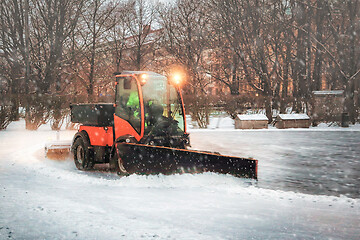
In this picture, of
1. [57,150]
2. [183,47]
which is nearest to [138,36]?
[183,47]

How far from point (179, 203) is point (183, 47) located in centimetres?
3459

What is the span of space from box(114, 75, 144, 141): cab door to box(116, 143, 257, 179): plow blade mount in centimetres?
79

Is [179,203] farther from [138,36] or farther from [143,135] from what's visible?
[138,36]

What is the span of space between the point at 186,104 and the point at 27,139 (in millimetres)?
9764

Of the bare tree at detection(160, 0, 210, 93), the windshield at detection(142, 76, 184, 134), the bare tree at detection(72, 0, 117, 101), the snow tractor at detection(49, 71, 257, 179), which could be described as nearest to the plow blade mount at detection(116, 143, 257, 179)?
the snow tractor at detection(49, 71, 257, 179)

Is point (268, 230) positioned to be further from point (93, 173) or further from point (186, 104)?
point (186, 104)

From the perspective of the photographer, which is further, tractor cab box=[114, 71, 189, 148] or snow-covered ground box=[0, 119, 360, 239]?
tractor cab box=[114, 71, 189, 148]

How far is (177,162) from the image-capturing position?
793cm

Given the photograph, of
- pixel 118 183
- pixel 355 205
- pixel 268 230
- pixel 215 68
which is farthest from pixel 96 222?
pixel 215 68

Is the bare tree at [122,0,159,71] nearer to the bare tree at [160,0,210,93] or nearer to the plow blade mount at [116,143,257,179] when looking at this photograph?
the bare tree at [160,0,210,93]

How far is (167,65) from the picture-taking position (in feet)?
146

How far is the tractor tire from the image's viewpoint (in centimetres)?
988

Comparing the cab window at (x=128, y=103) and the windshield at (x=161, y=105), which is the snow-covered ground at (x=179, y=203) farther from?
the windshield at (x=161, y=105)

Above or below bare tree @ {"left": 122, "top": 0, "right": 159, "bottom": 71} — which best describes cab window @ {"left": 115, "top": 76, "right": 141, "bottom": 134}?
below
